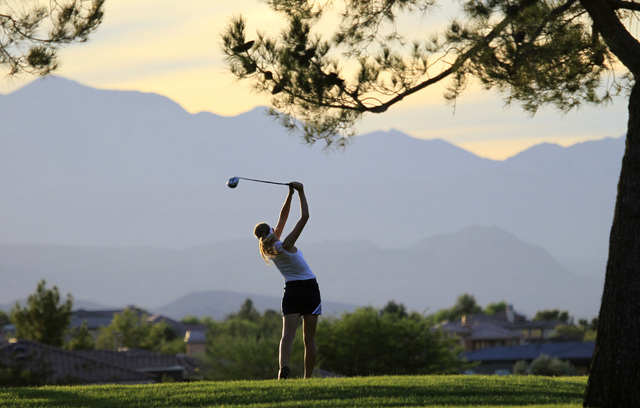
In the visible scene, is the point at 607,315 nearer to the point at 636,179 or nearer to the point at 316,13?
the point at 636,179

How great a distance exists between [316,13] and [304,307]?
16.0 feet

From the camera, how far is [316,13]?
516 inches

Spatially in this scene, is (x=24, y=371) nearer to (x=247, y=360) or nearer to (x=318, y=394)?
(x=247, y=360)

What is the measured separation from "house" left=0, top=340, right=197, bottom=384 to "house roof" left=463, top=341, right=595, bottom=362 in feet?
103

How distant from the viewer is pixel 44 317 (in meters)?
54.3

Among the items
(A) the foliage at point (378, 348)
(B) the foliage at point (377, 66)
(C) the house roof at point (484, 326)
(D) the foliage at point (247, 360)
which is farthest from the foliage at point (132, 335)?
(B) the foliage at point (377, 66)

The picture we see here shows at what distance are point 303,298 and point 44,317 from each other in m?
47.4

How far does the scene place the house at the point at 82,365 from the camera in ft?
121

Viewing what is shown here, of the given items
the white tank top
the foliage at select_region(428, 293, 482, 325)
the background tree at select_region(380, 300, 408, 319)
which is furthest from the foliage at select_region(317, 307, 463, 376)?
the foliage at select_region(428, 293, 482, 325)

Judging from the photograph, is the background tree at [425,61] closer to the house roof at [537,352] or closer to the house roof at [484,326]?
the house roof at [537,352]

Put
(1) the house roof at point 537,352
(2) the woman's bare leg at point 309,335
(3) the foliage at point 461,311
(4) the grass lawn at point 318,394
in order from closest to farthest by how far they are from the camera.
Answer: (4) the grass lawn at point 318,394, (2) the woman's bare leg at point 309,335, (1) the house roof at point 537,352, (3) the foliage at point 461,311

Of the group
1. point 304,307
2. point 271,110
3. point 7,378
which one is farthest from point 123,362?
point 304,307

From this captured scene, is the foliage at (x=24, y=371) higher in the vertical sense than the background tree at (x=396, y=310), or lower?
lower

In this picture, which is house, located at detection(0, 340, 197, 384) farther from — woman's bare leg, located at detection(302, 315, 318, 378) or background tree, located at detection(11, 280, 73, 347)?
woman's bare leg, located at detection(302, 315, 318, 378)
